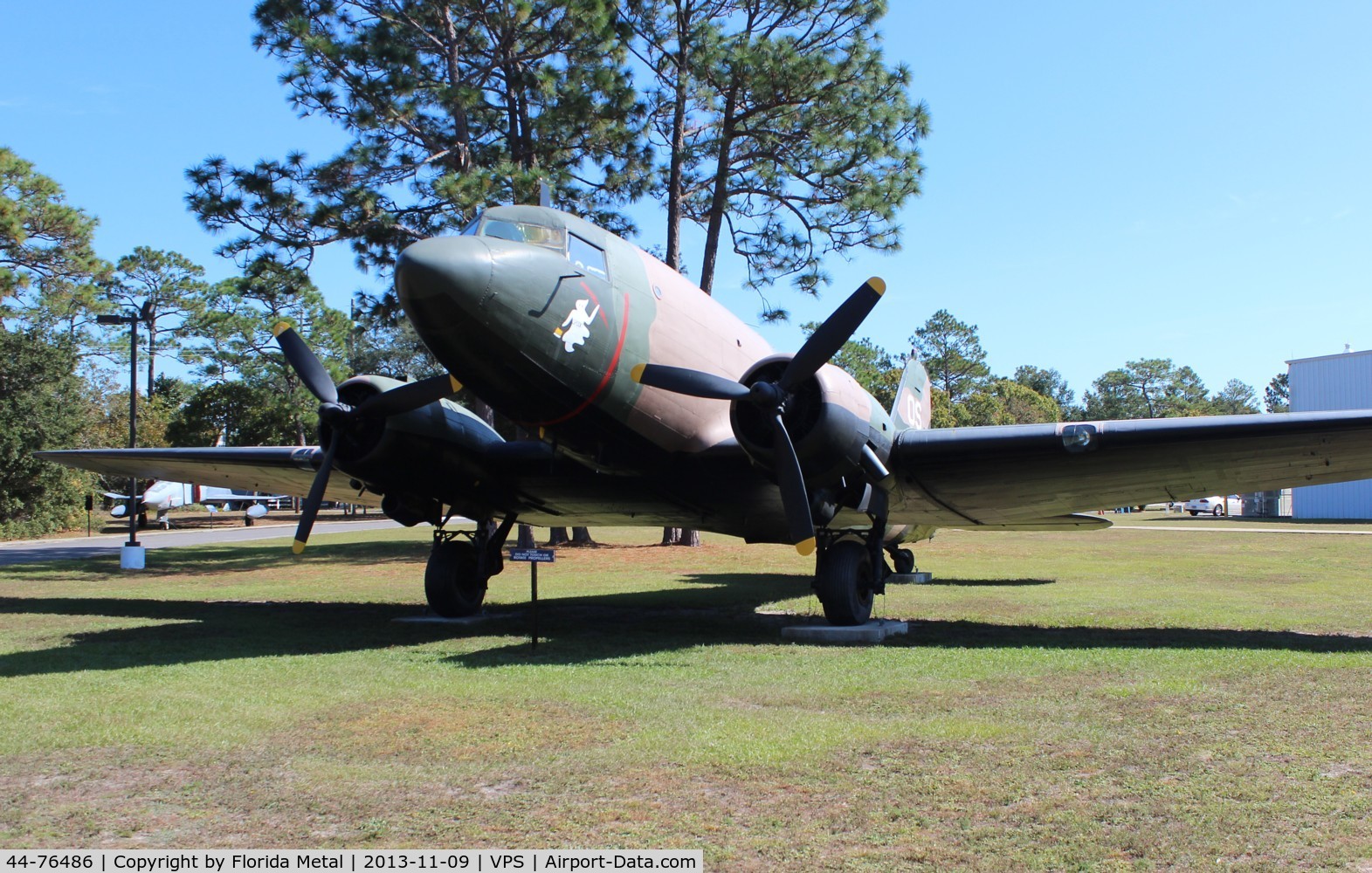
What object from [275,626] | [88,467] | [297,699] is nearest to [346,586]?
[88,467]

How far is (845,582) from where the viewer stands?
38.8ft

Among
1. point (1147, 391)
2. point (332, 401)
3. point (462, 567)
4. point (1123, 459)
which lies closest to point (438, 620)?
point (462, 567)

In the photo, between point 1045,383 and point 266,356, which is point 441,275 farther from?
point 1045,383

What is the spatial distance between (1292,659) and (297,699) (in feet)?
29.9

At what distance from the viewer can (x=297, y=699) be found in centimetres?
812

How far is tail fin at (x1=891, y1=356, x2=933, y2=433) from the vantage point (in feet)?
52.6

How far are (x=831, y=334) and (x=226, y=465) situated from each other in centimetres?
1077

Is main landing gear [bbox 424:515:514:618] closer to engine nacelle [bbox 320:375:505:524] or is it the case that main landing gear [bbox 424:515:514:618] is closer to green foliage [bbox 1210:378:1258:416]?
engine nacelle [bbox 320:375:505:524]

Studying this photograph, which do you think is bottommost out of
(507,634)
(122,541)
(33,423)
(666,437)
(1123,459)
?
(507,634)

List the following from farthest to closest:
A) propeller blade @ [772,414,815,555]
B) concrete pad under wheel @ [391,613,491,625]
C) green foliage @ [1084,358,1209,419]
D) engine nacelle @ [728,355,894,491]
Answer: green foliage @ [1084,358,1209,419] < concrete pad under wheel @ [391,613,491,625] < engine nacelle @ [728,355,894,491] < propeller blade @ [772,414,815,555]

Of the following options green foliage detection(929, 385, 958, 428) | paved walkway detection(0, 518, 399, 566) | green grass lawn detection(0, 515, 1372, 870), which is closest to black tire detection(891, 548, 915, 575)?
green grass lawn detection(0, 515, 1372, 870)

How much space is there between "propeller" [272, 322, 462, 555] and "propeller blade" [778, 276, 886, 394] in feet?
13.3

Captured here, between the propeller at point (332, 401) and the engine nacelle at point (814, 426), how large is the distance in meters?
3.61

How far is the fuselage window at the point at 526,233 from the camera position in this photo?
10039 mm
